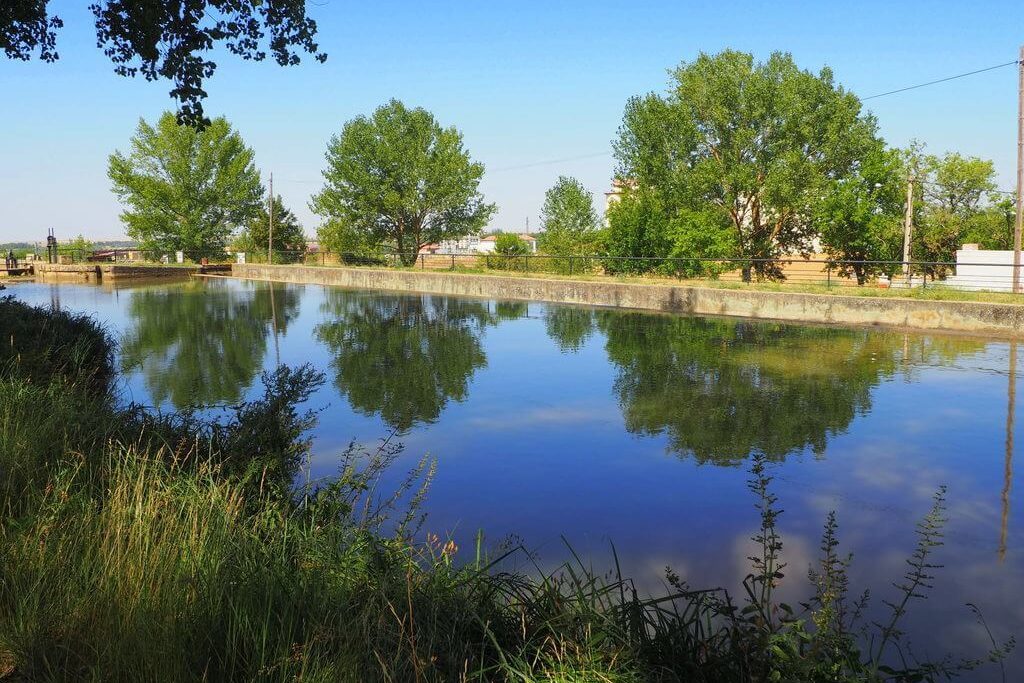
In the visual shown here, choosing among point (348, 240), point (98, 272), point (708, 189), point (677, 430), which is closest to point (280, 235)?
point (348, 240)

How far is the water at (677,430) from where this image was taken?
632 cm

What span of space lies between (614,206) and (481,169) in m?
12.3

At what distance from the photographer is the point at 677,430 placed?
10.3m

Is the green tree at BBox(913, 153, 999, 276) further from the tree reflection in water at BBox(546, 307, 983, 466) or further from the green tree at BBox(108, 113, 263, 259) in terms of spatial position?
the green tree at BBox(108, 113, 263, 259)

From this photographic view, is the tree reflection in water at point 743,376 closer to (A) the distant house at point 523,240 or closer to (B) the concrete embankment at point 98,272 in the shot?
(A) the distant house at point 523,240

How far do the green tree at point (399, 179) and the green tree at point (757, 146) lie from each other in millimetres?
16373

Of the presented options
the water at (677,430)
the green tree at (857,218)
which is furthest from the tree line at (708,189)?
the water at (677,430)

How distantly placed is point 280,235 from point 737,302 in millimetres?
39510

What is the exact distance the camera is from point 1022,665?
460 cm

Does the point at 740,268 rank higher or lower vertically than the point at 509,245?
lower

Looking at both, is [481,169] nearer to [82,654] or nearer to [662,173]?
[662,173]

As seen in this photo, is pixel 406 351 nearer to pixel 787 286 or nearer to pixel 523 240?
pixel 787 286

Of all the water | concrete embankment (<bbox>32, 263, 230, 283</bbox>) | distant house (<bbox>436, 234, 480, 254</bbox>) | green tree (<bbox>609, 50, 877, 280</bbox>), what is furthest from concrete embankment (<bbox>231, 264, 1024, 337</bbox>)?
distant house (<bbox>436, 234, 480, 254</bbox>)

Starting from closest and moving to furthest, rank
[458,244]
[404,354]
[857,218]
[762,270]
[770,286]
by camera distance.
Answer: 1. [404,354]
2. [770,286]
3. [857,218]
4. [762,270]
5. [458,244]
